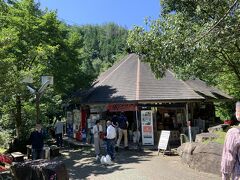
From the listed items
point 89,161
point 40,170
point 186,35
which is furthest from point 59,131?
point 40,170

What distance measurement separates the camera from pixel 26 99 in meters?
22.9

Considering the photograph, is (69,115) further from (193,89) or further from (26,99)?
(193,89)

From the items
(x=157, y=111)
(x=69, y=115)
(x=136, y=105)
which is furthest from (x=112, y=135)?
(x=69, y=115)

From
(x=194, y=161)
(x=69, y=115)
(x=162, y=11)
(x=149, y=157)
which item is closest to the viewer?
(x=194, y=161)

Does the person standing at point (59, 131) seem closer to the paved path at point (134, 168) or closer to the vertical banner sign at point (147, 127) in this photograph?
the paved path at point (134, 168)

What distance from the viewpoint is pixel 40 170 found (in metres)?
9.84

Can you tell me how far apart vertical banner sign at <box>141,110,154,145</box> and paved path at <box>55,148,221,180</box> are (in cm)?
220

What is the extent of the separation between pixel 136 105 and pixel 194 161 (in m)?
8.37

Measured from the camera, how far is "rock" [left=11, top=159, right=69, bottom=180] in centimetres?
970

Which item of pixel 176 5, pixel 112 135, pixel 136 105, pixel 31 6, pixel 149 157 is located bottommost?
pixel 149 157

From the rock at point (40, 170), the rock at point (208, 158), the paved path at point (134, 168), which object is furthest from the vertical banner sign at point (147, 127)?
the rock at point (40, 170)

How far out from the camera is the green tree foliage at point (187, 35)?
13251mm

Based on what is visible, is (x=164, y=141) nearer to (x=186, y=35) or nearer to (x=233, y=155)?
(x=186, y=35)

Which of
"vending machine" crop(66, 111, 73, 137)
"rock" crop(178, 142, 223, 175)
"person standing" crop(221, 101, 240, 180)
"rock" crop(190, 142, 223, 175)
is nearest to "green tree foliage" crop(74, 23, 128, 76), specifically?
"vending machine" crop(66, 111, 73, 137)
